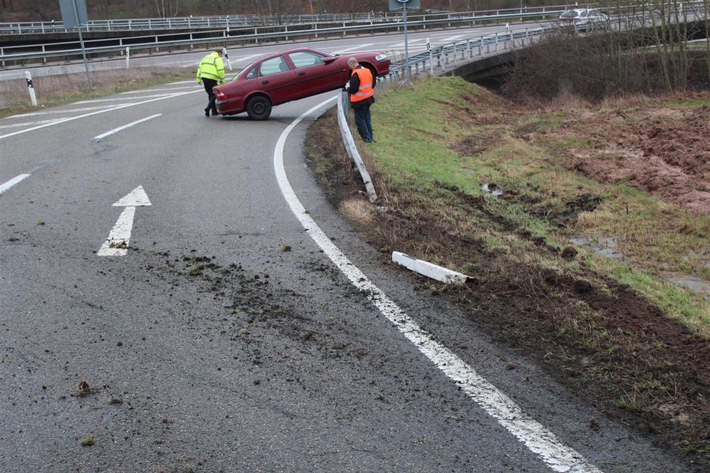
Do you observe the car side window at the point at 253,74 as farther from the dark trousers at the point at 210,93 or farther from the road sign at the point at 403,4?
the road sign at the point at 403,4

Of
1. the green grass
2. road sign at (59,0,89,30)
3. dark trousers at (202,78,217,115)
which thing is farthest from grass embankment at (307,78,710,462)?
road sign at (59,0,89,30)

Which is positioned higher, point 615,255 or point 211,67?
point 211,67

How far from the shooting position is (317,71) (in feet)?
61.6

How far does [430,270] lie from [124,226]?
3.86 meters

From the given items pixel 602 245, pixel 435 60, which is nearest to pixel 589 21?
pixel 435 60

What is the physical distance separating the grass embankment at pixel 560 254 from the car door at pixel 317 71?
2573 mm

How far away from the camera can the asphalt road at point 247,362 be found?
149 inches

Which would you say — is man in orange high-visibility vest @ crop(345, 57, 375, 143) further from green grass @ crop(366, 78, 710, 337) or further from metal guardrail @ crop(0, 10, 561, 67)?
metal guardrail @ crop(0, 10, 561, 67)

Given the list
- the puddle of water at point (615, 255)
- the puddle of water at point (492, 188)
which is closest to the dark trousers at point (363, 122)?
the puddle of water at point (492, 188)

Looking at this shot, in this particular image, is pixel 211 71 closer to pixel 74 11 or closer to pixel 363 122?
pixel 363 122

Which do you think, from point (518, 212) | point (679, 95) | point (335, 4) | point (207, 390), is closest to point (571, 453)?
point (207, 390)

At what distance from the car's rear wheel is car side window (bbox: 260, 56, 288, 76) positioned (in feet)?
2.07

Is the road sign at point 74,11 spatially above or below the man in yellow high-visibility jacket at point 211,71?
above

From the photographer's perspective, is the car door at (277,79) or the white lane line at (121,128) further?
the car door at (277,79)
